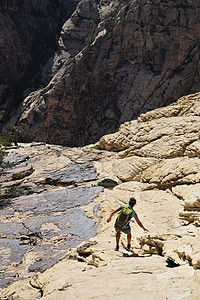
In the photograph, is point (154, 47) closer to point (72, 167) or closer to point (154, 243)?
point (72, 167)

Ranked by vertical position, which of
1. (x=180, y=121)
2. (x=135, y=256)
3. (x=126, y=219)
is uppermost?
(x=180, y=121)

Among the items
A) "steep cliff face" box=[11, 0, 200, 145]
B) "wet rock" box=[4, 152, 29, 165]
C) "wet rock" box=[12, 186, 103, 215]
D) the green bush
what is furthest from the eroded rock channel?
"steep cliff face" box=[11, 0, 200, 145]

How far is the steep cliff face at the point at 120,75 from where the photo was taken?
45531 millimetres

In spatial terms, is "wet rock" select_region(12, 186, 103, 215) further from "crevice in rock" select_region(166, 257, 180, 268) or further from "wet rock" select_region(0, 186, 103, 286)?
"crevice in rock" select_region(166, 257, 180, 268)

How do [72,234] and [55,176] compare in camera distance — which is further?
[55,176]

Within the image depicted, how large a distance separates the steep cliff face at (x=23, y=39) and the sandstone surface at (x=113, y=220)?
37734mm

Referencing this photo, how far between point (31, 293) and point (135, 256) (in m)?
3.19

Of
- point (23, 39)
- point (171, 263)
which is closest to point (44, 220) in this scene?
point (171, 263)

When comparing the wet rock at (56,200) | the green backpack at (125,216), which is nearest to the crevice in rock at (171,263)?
the green backpack at (125,216)

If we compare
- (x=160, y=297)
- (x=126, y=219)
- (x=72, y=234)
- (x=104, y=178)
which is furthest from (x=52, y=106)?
(x=160, y=297)

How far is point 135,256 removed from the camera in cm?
786

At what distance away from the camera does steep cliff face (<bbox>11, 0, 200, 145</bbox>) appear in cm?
4553

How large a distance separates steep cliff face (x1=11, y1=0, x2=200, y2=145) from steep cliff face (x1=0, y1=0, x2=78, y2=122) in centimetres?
784

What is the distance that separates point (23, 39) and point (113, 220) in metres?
60.6
